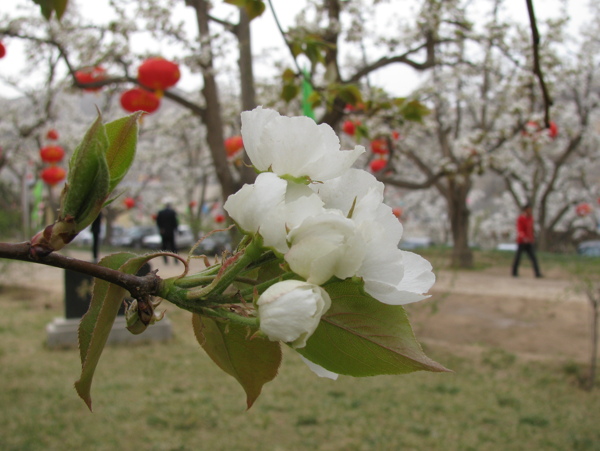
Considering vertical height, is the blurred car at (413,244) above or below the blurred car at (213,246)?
below

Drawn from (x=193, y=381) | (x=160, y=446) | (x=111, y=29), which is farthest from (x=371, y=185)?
(x=111, y=29)

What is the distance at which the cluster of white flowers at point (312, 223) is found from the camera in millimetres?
273

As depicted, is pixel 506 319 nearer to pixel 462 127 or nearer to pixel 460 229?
pixel 460 229

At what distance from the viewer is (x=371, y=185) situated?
0.32 m

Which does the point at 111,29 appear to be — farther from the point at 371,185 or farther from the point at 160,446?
the point at 371,185

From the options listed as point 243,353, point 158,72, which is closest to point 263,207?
point 243,353

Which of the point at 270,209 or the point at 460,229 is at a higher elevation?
the point at 270,209

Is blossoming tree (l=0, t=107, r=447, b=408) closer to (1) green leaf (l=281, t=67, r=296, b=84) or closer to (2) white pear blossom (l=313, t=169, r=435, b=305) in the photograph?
(2) white pear blossom (l=313, t=169, r=435, b=305)

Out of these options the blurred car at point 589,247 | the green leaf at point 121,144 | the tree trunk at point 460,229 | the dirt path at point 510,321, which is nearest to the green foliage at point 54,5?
the green leaf at point 121,144

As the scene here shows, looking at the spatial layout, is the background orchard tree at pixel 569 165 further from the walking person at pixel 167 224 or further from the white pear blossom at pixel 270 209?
the white pear blossom at pixel 270 209

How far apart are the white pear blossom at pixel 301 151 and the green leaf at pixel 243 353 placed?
10cm

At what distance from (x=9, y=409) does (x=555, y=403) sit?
115 inches

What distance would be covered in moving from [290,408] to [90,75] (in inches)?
103

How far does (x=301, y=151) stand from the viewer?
0.31 metres
